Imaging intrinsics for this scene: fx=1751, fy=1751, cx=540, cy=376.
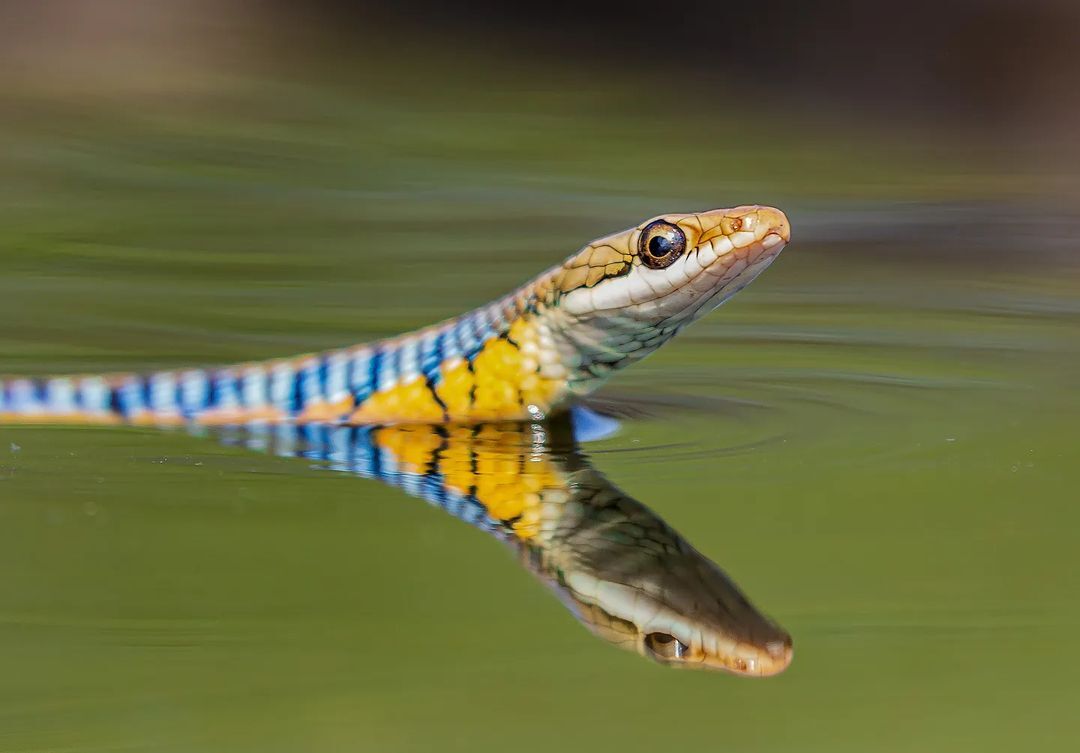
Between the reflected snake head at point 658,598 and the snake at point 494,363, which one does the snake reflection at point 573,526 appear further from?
the snake at point 494,363

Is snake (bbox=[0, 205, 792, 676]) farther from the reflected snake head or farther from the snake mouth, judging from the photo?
the snake mouth

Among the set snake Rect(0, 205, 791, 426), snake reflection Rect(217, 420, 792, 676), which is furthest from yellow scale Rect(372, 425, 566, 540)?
snake Rect(0, 205, 791, 426)

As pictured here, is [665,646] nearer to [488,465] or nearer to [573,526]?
[573,526]

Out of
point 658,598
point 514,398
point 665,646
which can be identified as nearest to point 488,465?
point 514,398

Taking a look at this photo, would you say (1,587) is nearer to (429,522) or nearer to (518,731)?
(429,522)

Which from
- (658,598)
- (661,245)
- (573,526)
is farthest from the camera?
(661,245)

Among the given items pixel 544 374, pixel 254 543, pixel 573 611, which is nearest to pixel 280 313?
pixel 544 374

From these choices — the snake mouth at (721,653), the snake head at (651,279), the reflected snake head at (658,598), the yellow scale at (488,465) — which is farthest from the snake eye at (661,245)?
the snake mouth at (721,653)

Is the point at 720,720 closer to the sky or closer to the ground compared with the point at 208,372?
closer to the ground
